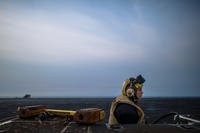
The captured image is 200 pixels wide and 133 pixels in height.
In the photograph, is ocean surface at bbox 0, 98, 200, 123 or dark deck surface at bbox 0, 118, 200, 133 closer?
dark deck surface at bbox 0, 118, 200, 133

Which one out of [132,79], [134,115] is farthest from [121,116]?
[132,79]

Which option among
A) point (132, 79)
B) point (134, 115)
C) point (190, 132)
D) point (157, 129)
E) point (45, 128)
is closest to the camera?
point (190, 132)

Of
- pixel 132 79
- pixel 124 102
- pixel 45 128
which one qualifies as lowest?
pixel 45 128

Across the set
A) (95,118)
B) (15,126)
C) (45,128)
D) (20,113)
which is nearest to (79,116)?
(95,118)

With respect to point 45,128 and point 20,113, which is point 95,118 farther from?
point 20,113

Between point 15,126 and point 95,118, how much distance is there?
1.42m

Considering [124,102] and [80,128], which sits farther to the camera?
[124,102]

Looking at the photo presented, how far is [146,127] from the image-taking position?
4227 mm

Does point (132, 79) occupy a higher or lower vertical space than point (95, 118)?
higher

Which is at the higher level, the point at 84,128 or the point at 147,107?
the point at 84,128

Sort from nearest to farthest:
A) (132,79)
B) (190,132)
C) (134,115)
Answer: (190,132)
(134,115)
(132,79)

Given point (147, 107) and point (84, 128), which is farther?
point (147, 107)

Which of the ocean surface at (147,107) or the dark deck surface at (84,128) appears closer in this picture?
the dark deck surface at (84,128)

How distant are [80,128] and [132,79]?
2.03 meters
